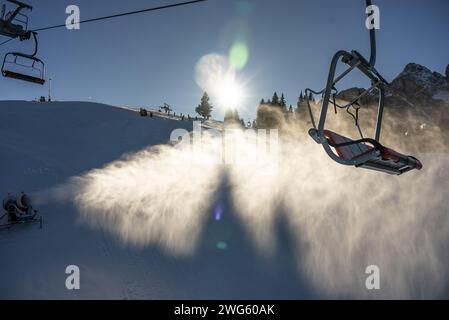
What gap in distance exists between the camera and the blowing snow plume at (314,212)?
442 inches

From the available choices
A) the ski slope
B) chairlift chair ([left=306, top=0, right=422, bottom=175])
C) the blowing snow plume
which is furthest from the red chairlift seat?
the blowing snow plume

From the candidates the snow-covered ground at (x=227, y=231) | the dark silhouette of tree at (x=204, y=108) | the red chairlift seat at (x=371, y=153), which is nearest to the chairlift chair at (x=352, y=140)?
the red chairlift seat at (x=371, y=153)

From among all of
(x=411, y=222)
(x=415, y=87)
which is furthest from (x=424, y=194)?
(x=415, y=87)

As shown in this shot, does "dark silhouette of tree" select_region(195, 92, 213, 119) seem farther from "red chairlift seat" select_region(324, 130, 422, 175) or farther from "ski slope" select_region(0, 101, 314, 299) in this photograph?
"red chairlift seat" select_region(324, 130, 422, 175)

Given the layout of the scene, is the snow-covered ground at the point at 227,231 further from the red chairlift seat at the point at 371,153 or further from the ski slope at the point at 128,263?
the red chairlift seat at the point at 371,153

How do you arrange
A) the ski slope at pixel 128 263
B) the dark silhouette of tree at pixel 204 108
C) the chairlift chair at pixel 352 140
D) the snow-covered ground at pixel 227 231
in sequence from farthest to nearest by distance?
the dark silhouette of tree at pixel 204 108
the snow-covered ground at pixel 227 231
the ski slope at pixel 128 263
the chairlift chair at pixel 352 140

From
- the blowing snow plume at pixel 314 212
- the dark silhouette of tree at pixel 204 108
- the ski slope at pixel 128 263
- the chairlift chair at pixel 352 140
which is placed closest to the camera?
the chairlift chair at pixel 352 140

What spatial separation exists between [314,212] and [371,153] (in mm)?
9878

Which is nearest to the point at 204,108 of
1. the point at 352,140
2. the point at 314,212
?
the point at 314,212

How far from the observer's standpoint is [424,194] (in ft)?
46.1

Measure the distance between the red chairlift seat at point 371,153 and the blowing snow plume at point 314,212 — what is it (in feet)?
23.3

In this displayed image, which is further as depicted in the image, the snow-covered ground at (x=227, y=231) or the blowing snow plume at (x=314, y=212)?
the blowing snow plume at (x=314, y=212)

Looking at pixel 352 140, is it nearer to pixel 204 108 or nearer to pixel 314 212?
pixel 314 212

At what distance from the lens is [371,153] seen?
4.29 meters
